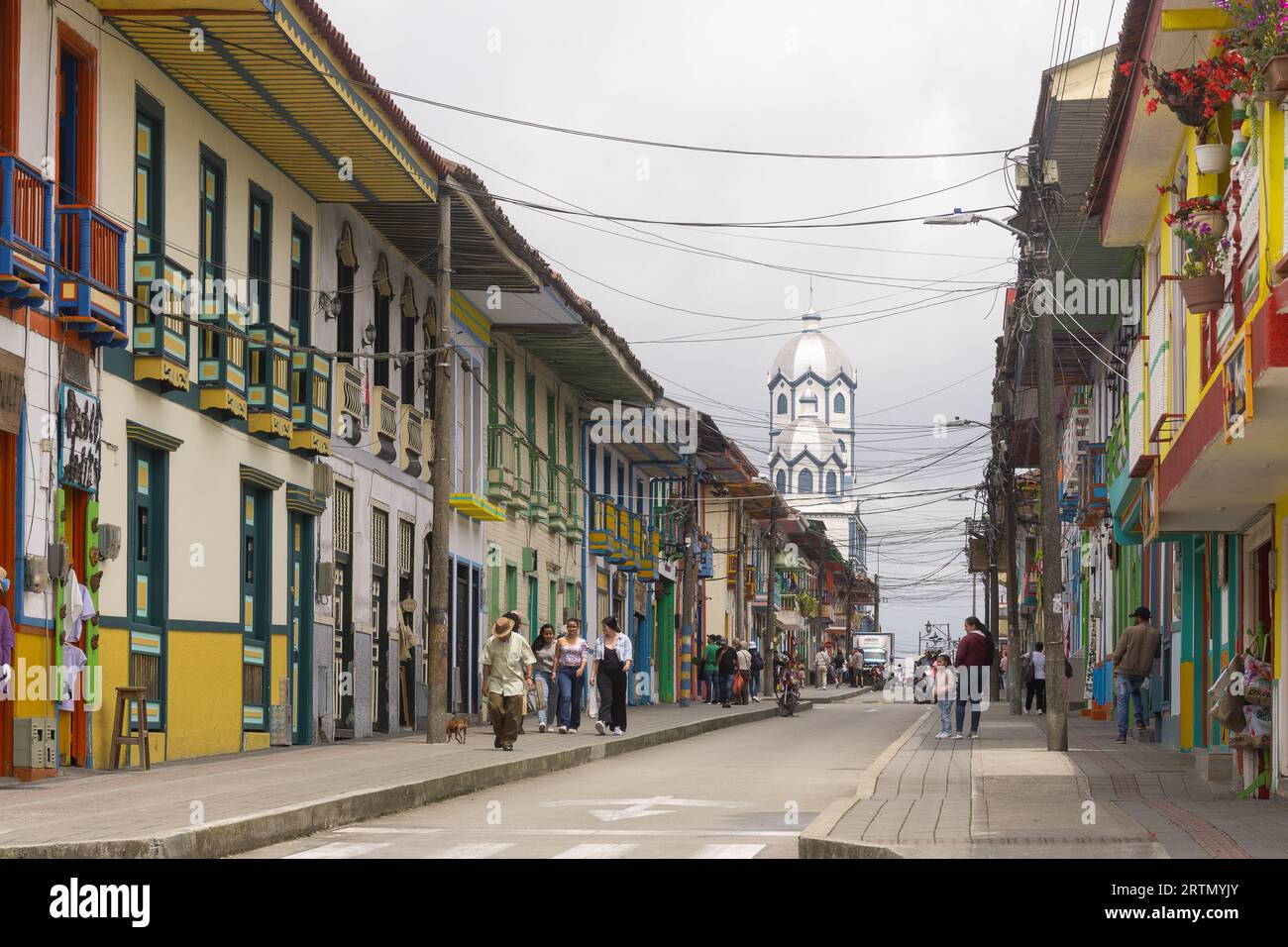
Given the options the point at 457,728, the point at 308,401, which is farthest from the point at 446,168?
the point at 457,728

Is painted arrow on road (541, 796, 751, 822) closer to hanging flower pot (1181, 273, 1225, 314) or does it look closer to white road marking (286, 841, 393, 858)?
white road marking (286, 841, 393, 858)

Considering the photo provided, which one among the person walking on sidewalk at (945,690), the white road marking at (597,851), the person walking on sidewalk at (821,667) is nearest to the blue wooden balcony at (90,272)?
the white road marking at (597,851)

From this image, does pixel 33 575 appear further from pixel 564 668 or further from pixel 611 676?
pixel 611 676

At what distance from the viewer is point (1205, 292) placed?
14625 millimetres

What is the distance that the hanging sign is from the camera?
17.4m

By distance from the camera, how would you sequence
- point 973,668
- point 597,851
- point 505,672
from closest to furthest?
point 597,851, point 505,672, point 973,668

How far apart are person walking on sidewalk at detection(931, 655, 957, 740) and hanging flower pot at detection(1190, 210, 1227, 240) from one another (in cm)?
1489

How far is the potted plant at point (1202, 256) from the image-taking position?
14.6 metres

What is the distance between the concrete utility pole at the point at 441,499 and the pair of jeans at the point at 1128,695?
870 centimetres

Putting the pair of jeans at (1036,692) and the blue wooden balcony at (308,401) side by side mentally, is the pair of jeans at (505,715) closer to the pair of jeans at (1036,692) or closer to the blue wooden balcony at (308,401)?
the blue wooden balcony at (308,401)

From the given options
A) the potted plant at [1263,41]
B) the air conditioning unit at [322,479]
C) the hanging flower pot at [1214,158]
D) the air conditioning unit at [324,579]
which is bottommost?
the air conditioning unit at [324,579]

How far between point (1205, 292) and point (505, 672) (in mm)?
10609
